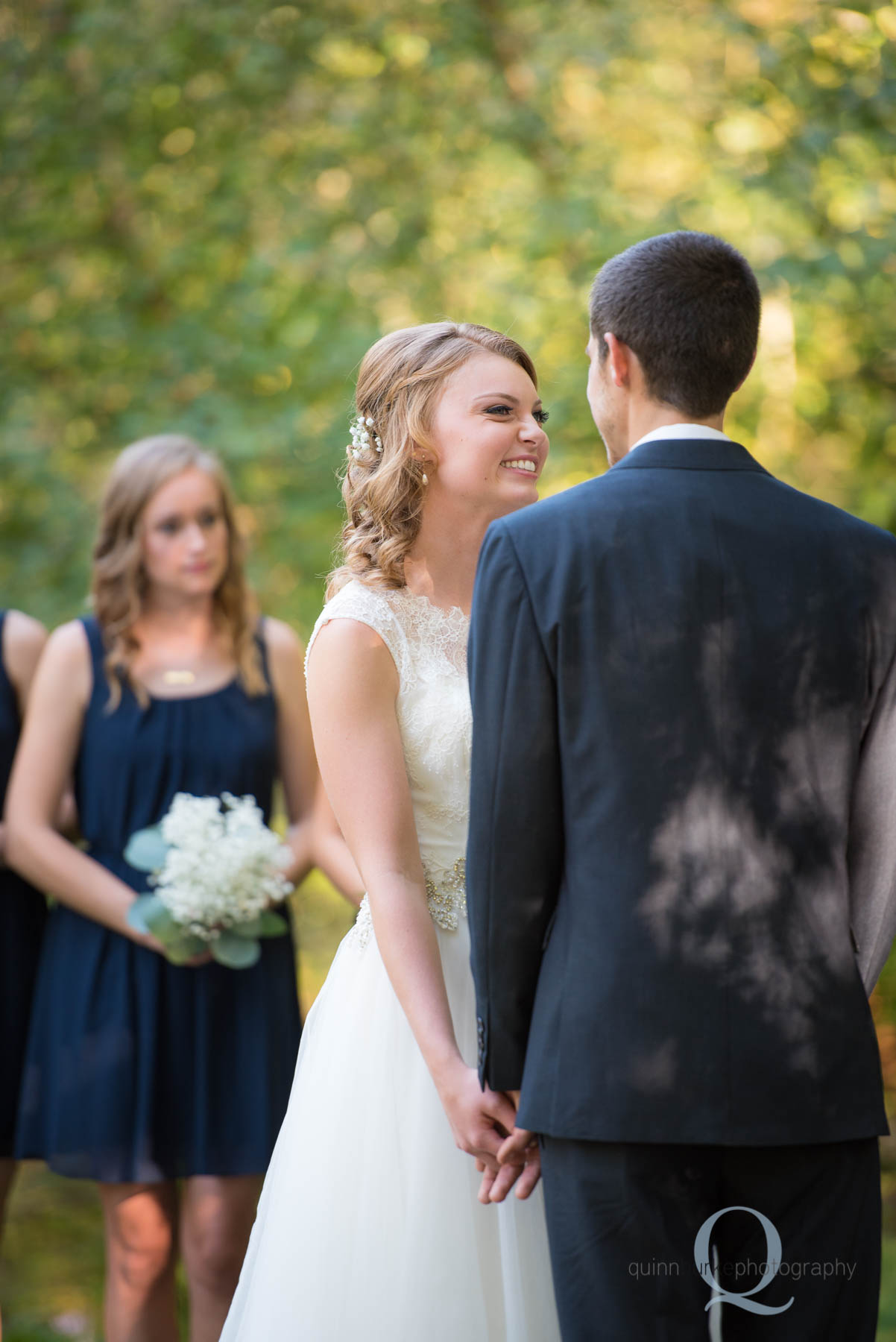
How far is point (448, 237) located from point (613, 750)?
492 cm

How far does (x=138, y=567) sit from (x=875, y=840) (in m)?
2.48

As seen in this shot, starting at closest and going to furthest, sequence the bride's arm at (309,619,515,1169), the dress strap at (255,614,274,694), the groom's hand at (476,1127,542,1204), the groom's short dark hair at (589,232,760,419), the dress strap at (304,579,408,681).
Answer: the groom's short dark hair at (589,232,760,419)
the groom's hand at (476,1127,542,1204)
the bride's arm at (309,619,515,1169)
the dress strap at (304,579,408,681)
the dress strap at (255,614,274,694)

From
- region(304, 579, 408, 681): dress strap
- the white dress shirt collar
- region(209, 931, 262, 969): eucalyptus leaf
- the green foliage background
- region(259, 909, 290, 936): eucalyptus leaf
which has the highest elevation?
the green foliage background

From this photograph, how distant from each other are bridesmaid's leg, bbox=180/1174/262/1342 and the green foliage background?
2.93 metres

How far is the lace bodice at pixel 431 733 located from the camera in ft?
8.04

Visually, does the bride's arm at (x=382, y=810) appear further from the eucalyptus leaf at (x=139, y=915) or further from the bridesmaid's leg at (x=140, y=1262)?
the bridesmaid's leg at (x=140, y=1262)

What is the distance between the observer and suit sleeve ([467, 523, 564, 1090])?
1.83 metres

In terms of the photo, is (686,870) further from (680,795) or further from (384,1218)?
(384,1218)

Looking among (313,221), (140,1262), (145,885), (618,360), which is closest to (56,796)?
(145,885)

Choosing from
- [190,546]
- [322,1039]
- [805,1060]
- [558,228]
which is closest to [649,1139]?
[805,1060]

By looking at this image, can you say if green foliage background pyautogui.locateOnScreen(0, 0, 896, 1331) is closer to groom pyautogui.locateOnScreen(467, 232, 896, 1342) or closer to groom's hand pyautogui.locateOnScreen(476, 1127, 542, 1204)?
groom pyautogui.locateOnScreen(467, 232, 896, 1342)

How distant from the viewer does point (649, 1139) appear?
1.75 meters

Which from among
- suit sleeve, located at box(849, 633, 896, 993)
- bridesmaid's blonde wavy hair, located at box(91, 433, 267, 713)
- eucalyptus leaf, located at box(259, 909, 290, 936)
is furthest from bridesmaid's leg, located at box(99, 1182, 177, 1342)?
suit sleeve, located at box(849, 633, 896, 993)

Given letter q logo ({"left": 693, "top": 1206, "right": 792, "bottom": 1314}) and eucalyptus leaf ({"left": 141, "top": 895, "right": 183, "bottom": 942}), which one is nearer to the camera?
letter q logo ({"left": 693, "top": 1206, "right": 792, "bottom": 1314})
